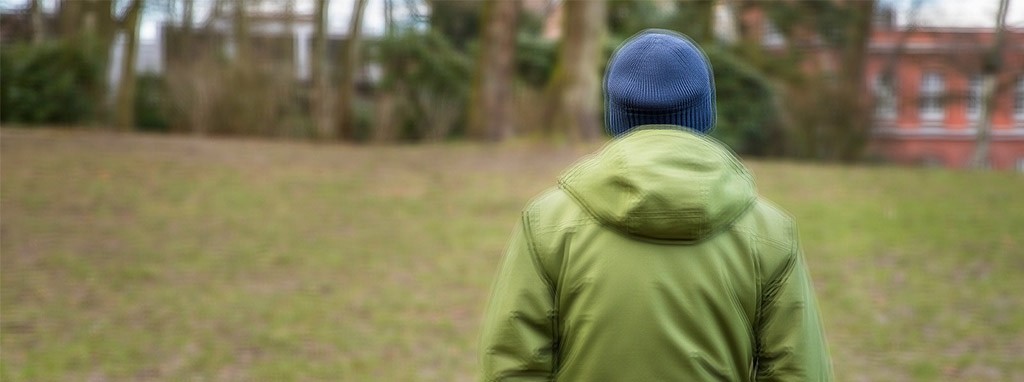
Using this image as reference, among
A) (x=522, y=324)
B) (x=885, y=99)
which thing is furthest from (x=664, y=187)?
(x=885, y=99)

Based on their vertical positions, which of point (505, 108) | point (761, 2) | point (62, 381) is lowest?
point (62, 381)

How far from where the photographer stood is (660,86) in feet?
7.22

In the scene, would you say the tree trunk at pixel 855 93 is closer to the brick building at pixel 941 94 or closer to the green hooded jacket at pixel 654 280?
the brick building at pixel 941 94

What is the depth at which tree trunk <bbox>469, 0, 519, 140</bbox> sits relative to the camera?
19719mm

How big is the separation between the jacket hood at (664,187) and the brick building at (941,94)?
30.6 m

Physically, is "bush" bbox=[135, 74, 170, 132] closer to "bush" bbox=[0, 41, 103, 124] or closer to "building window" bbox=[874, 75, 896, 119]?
"bush" bbox=[0, 41, 103, 124]

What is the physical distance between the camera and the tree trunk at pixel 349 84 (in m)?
24.6

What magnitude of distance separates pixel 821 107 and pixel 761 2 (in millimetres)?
4339

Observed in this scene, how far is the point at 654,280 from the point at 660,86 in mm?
414

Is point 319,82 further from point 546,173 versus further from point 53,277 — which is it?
point 53,277

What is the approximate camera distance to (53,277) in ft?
29.8

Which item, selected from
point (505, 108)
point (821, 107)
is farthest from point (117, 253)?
point (821, 107)

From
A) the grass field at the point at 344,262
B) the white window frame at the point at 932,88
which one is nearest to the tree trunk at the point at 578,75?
the grass field at the point at 344,262

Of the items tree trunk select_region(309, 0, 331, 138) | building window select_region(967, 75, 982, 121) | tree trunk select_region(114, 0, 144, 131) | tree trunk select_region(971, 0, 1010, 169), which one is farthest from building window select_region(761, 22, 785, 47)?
tree trunk select_region(114, 0, 144, 131)
